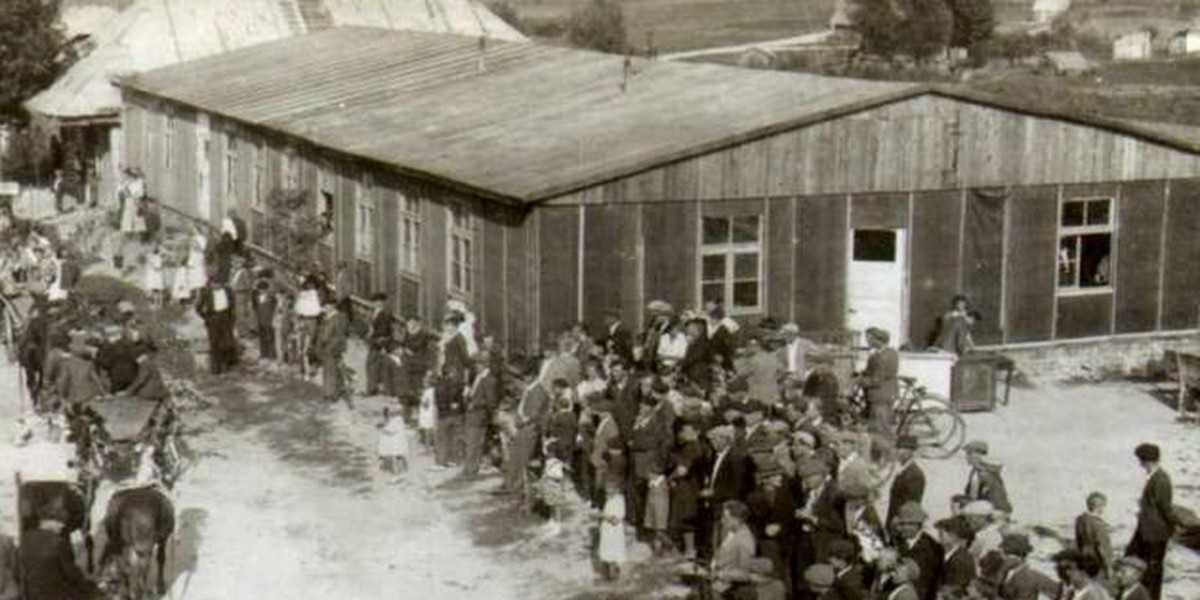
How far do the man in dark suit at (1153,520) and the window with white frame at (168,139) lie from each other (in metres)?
29.6

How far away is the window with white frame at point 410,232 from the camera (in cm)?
2664

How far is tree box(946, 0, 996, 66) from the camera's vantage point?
287ft

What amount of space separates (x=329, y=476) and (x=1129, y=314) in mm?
13155

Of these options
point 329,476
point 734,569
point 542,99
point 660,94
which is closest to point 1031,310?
point 660,94

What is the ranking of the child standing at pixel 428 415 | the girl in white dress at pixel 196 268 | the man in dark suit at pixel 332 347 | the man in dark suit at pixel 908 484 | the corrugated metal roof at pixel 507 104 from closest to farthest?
1. the man in dark suit at pixel 908 484
2. the child standing at pixel 428 415
3. the man in dark suit at pixel 332 347
4. the corrugated metal roof at pixel 507 104
5. the girl in white dress at pixel 196 268

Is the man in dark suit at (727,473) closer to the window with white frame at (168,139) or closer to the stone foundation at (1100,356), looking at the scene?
the stone foundation at (1100,356)

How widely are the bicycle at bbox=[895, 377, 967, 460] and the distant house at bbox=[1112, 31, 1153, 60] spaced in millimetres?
80514

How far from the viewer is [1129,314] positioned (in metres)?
26.0

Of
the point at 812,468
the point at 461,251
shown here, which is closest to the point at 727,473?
A: the point at 812,468

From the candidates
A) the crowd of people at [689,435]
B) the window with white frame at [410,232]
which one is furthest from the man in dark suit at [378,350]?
the window with white frame at [410,232]

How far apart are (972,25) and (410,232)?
6689 cm

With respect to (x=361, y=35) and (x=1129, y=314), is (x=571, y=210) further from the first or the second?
(x=361, y=35)

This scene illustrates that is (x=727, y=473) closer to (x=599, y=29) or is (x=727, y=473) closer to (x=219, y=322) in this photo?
(x=219, y=322)

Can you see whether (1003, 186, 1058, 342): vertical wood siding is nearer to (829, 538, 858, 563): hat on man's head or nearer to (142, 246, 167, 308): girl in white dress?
(829, 538, 858, 563): hat on man's head
